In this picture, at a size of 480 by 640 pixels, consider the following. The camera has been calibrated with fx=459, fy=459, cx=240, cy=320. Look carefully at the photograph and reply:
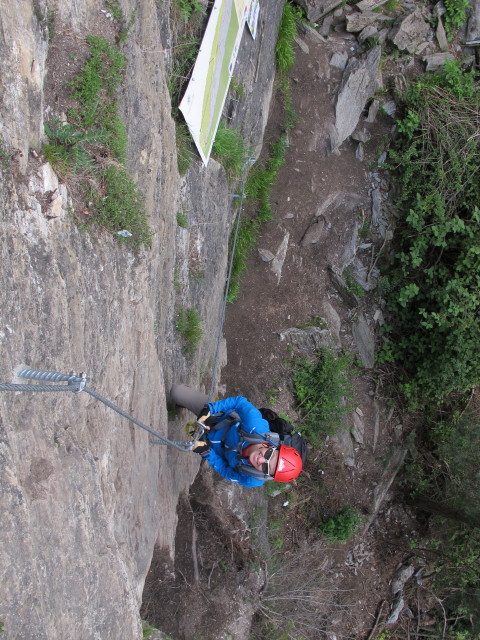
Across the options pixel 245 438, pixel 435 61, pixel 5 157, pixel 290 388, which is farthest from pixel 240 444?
pixel 435 61

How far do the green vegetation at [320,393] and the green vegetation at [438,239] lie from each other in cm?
154

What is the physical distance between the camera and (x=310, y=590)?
297 inches

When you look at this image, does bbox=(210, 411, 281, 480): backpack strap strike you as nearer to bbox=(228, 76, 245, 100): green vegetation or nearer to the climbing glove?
the climbing glove

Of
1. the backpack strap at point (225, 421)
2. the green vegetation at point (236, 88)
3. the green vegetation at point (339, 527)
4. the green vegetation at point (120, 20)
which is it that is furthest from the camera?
the green vegetation at point (339, 527)

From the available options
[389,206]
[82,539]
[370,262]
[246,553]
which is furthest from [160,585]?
[389,206]

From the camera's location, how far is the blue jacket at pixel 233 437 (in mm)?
4402

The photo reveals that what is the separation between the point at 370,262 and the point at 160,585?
251 inches

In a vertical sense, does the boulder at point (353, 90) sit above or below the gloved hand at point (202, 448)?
above

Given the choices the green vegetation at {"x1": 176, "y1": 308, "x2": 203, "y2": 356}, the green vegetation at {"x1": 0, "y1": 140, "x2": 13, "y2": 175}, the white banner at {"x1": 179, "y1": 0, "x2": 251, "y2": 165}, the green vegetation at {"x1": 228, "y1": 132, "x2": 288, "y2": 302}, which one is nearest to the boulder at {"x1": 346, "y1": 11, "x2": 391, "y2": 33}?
the green vegetation at {"x1": 228, "y1": 132, "x2": 288, "y2": 302}

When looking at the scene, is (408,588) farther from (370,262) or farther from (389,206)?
(389,206)

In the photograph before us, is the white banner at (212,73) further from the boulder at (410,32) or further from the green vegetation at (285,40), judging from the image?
the boulder at (410,32)

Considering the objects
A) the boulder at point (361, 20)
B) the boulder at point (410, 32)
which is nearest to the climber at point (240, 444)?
the boulder at point (361, 20)

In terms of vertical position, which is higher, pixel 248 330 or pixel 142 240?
pixel 142 240

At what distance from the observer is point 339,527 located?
795 centimetres
